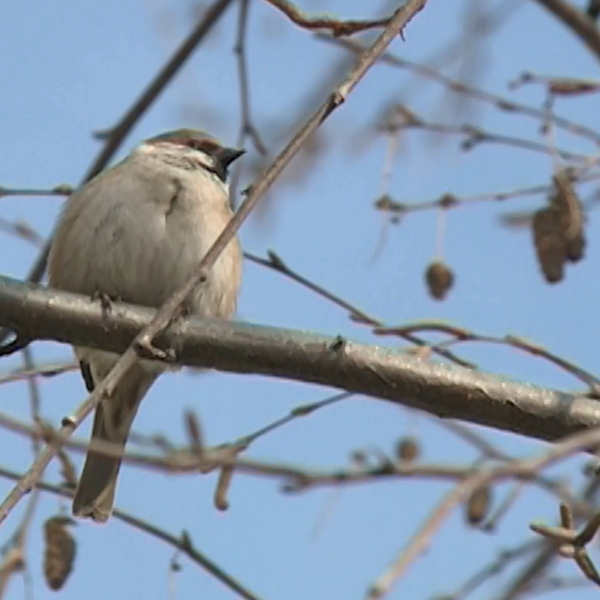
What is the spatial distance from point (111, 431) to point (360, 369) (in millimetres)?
1589

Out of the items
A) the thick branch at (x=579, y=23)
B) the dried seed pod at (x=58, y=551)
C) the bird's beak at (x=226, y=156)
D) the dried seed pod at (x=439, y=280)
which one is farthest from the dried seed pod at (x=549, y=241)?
the bird's beak at (x=226, y=156)

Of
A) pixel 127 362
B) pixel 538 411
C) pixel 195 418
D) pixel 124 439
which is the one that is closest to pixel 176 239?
pixel 124 439

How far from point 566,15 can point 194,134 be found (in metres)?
1.25

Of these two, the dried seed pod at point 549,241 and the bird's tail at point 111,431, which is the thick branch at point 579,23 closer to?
the dried seed pod at point 549,241

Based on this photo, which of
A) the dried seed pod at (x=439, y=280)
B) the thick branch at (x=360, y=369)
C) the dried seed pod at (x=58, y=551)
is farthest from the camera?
the dried seed pod at (x=439, y=280)

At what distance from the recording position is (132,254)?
390 centimetres

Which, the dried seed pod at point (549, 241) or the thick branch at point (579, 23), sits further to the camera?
the thick branch at point (579, 23)

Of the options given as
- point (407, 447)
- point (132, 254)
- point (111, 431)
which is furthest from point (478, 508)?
point (111, 431)

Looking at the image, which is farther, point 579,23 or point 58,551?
point 579,23

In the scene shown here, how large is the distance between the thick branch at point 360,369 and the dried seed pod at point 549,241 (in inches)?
19.3

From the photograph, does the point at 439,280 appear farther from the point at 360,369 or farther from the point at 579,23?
the point at 579,23

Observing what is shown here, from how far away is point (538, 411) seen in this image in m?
2.84

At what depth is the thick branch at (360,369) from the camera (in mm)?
2818

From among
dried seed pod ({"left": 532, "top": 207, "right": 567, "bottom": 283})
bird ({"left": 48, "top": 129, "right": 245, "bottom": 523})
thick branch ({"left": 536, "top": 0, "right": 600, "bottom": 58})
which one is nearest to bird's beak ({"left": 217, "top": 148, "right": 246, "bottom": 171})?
bird ({"left": 48, "top": 129, "right": 245, "bottom": 523})
